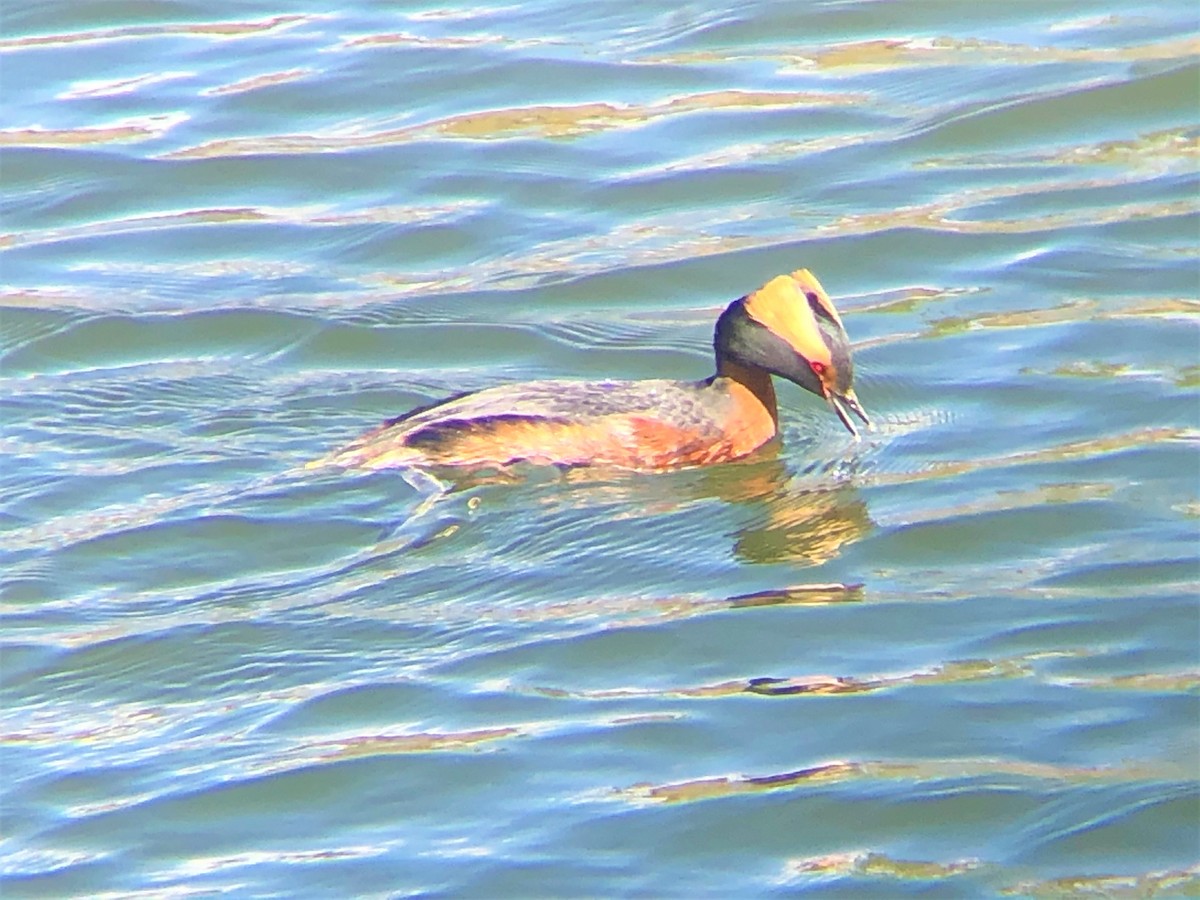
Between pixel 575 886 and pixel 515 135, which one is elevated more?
pixel 515 135

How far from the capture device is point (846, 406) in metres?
9.84

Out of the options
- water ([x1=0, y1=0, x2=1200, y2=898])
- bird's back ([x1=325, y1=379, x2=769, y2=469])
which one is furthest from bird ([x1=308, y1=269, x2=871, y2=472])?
water ([x1=0, y1=0, x2=1200, y2=898])

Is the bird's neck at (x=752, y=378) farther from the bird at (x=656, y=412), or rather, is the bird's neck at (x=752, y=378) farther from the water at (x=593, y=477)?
the water at (x=593, y=477)

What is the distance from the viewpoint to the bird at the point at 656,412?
30.6ft

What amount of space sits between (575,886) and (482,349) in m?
4.89

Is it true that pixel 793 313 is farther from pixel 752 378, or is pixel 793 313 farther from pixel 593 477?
pixel 593 477

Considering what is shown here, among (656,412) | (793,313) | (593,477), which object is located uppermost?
(793,313)

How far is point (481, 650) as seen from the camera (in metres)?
7.80

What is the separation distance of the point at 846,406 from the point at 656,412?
770 mm

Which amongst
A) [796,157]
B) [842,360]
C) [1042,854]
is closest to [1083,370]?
[842,360]

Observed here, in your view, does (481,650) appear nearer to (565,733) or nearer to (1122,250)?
(565,733)

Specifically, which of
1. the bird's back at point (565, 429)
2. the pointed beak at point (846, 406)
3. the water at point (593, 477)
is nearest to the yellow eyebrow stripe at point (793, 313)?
the pointed beak at point (846, 406)

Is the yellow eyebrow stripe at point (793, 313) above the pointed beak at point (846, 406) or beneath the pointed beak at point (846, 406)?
above

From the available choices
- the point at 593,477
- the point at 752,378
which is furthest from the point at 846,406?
the point at 593,477
